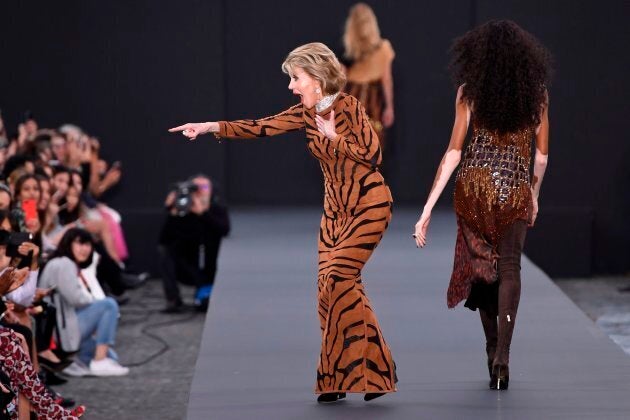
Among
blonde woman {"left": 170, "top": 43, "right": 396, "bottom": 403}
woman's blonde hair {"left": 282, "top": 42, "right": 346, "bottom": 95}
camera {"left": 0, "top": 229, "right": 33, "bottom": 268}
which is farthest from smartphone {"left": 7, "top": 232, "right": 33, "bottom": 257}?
woman's blonde hair {"left": 282, "top": 42, "right": 346, "bottom": 95}

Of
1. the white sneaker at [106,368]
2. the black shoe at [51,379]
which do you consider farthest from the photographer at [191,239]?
the black shoe at [51,379]

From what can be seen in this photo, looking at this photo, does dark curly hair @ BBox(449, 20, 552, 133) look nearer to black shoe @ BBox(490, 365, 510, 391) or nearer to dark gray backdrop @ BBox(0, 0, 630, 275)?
black shoe @ BBox(490, 365, 510, 391)

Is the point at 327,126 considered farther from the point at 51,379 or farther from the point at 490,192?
the point at 51,379

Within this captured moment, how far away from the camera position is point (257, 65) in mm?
9617

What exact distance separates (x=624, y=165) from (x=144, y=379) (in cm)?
442

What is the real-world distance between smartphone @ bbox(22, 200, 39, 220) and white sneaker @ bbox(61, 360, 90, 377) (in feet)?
2.57

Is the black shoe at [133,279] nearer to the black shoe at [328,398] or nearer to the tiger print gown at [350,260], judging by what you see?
the black shoe at [328,398]

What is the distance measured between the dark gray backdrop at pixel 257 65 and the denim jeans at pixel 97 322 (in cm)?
270

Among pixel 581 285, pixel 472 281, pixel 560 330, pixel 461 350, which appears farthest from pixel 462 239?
pixel 581 285

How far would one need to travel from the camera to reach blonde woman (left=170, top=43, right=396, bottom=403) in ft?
13.0

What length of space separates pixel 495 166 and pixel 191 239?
442 cm

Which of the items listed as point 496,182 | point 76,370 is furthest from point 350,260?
point 76,370

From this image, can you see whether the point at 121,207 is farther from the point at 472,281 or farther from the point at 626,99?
the point at 472,281

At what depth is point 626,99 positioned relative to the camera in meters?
9.39
